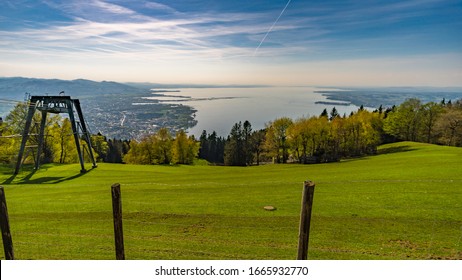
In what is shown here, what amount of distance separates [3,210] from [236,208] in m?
8.05

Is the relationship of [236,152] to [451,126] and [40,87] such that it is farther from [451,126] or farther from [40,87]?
[40,87]

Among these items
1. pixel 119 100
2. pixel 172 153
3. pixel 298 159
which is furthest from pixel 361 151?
pixel 119 100

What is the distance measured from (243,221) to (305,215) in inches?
212

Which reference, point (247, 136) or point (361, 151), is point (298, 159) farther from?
point (247, 136)

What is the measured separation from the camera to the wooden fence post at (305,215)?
5.15 metres

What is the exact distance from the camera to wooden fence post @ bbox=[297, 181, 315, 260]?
5.15 m

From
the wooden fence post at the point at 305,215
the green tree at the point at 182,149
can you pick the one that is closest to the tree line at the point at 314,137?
the green tree at the point at 182,149

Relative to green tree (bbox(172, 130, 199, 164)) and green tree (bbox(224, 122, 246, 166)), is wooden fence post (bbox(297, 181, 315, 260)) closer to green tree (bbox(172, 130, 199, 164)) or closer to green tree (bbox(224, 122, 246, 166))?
green tree (bbox(172, 130, 199, 164))

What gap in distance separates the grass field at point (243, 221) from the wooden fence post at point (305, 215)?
1974 millimetres

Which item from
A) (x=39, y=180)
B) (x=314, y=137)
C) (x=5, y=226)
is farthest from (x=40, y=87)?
(x=5, y=226)

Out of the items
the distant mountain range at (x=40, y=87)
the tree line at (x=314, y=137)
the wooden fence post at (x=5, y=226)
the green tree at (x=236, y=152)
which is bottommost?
the green tree at (x=236, y=152)

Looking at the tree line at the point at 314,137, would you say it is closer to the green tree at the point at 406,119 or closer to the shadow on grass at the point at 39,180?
the green tree at the point at 406,119

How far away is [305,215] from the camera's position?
17.4ft

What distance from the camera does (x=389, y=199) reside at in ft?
43.1
